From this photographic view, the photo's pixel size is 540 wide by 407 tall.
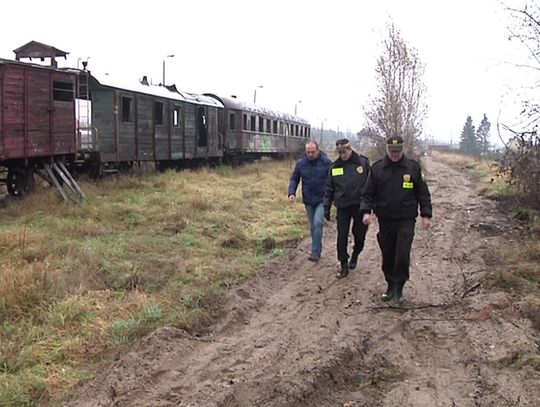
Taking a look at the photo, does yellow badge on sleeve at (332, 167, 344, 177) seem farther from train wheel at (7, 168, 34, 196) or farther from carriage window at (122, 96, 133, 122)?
Answer: carriage window at (122, 96, 133, 122)

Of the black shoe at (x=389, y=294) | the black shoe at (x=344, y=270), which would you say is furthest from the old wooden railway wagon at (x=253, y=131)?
the black shoe at (x=389, y=294)

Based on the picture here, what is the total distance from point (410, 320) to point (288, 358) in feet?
5.32

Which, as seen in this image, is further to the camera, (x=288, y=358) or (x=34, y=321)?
(x=34, y=321)

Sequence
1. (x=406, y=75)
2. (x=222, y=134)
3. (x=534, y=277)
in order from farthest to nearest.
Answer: (x=406, y=75) → (x=222, y=134) → (x=534, y=277)

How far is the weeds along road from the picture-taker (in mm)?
4043

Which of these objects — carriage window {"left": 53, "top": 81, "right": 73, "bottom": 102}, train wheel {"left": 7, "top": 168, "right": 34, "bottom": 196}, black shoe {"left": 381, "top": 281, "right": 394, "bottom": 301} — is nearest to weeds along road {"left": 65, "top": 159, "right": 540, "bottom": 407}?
black shoe {"left": 381, "top": 281, "right": 394, "bottom": 301}

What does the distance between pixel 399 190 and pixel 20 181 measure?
1009 cm

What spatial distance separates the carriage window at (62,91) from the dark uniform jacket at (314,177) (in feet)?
24.5

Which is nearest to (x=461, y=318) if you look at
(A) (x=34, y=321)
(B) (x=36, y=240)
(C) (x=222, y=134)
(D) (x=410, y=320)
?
(D) (x=410, y=320)

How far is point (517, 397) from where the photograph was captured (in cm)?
398

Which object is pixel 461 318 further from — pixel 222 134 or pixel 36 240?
pixel 222 134

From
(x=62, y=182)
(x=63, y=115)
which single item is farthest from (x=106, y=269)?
(x=63, y=115)

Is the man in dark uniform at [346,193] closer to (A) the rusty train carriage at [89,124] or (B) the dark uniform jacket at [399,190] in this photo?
(B) the dark uniform jacket at [399,190]

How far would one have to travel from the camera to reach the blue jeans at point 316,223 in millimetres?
8211
